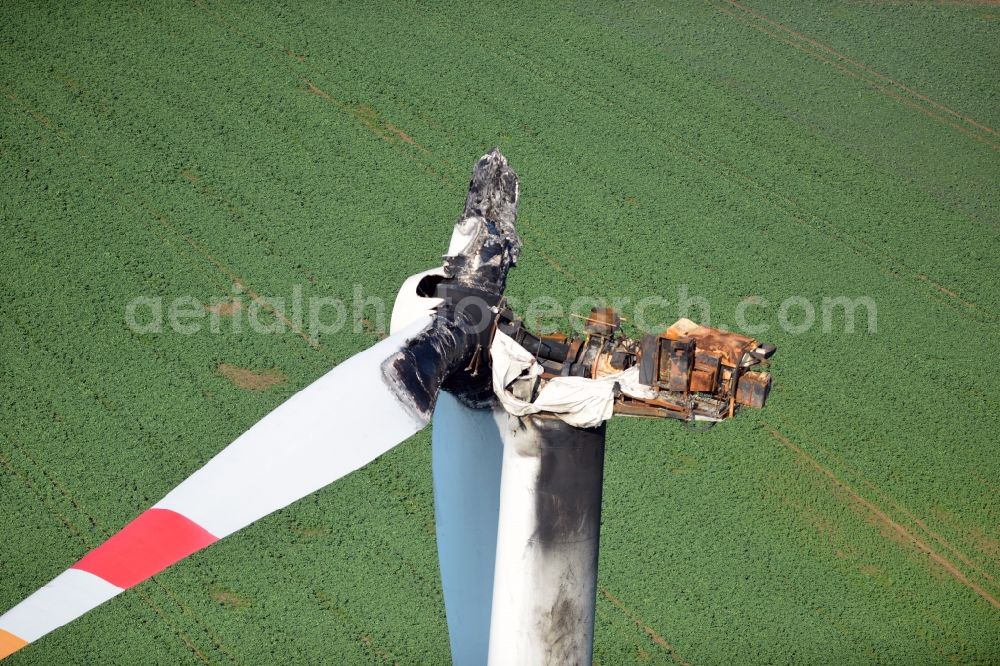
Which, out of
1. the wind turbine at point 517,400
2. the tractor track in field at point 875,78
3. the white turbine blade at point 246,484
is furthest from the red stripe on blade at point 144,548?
the tractor track in field at point 875,78

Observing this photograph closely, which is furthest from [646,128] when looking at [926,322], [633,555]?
[633,555]

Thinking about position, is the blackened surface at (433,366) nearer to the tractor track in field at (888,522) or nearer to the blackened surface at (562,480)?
the blackened surface at (562,480)

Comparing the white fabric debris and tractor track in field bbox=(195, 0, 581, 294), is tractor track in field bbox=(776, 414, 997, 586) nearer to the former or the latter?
tractor track in field bbox=(195, 0, 581, 294)

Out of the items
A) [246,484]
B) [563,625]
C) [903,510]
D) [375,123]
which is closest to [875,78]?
[375,123]

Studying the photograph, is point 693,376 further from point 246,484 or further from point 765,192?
point 765,192

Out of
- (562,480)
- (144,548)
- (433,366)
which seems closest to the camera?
(144,548)

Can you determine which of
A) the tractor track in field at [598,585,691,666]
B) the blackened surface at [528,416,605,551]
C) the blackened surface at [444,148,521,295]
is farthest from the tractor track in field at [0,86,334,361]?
the blackened surface at [528,416,605,551]

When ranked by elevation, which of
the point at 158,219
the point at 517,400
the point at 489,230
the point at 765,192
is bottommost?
the point at 517,400
